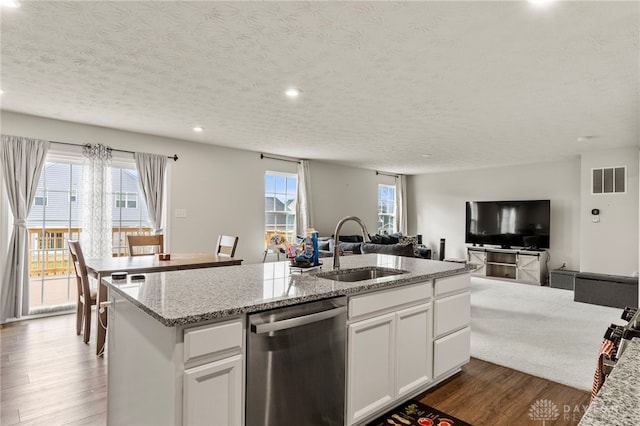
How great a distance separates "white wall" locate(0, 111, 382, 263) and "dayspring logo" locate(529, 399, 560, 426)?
4714mm

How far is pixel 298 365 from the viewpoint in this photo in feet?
5.55

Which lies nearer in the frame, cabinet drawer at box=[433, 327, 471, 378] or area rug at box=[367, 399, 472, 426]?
area rug at box=[367, 399, 472, 426]

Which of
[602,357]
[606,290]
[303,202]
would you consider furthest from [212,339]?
[606,290]

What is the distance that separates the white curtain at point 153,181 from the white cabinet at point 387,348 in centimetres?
405

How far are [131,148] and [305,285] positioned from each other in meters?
4.13

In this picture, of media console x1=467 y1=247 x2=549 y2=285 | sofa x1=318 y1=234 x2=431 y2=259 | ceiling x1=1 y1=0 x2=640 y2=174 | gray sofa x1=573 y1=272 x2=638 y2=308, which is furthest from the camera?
media console x1=467 y1=247 x2=549 y2=285

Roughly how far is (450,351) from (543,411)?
2.10 feet

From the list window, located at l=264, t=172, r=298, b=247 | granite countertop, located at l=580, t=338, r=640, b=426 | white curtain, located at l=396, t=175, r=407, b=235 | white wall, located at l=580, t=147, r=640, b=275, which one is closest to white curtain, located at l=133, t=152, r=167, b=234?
window, located at l=264, t=172, r=298, b=247

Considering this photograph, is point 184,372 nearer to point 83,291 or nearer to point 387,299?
point 387,299

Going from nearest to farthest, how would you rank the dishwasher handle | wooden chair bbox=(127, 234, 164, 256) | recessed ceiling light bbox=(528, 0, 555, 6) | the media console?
the dishwasher handle
recessed ceiling light bbox=(528, 0, 555, 6)
wooden chair bbox=(127, 234, 164, 256)
the media console

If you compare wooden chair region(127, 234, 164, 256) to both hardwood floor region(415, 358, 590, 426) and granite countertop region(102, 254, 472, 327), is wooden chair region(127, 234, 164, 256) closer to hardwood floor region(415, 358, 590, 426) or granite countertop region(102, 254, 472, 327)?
granite countertop region(102, 254, 472, 327)

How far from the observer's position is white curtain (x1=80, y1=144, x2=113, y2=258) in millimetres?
4566

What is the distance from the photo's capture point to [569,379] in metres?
2.73

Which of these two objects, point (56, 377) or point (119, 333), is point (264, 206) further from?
point (119, 333)
